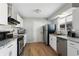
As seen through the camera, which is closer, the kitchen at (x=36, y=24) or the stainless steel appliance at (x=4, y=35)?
the kitchen at (x=36, y=24)

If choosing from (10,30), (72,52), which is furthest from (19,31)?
(72,52)

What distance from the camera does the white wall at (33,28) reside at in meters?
1.73

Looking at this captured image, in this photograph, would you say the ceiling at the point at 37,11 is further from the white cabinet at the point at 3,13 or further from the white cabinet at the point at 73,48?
the white cabinet at the point at 73,48

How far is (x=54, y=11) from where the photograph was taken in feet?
5.82

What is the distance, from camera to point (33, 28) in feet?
5.90

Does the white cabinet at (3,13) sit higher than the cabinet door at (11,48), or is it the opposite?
the white cabinet at (3,13)

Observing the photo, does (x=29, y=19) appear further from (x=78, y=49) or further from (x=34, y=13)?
(x=78, y=49)

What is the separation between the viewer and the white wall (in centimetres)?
173

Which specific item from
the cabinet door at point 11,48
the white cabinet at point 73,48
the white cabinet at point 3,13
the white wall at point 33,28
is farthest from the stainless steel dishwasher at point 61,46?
the white cabinet at point 3,13

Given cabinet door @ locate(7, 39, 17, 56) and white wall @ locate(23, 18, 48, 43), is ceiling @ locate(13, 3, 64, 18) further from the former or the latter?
cabinet door @ locate(7, 39, 17, 56)

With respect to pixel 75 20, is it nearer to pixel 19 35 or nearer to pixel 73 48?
pixel 73 48

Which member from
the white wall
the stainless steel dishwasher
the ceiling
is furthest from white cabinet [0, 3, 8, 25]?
the stainless steel dishwasher

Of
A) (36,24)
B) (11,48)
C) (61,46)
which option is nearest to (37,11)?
(36,24)

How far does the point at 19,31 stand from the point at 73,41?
974mm
